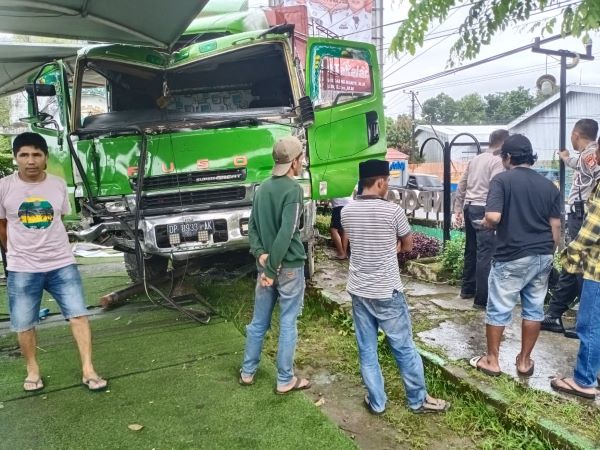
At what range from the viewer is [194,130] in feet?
14.4

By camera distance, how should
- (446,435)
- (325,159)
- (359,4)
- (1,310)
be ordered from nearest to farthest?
1. (446,435)
2. (325,159)
3. (1,310)
4. (359,4)

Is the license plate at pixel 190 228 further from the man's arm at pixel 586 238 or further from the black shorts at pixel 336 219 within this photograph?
the man's arm at pixel 586 238

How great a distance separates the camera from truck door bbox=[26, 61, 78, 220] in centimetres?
462

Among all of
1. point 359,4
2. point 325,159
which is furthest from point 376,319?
point 359,4

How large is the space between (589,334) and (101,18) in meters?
3.70

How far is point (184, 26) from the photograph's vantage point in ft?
12.3

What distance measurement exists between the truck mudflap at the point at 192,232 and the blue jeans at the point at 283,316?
127 centimetres

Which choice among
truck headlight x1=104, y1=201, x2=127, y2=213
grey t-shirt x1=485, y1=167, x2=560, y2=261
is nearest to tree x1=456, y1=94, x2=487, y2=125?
truck headlight x1=104, y1=201, x2=127, y2=213

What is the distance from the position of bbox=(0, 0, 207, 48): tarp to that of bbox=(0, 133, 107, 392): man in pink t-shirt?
844 millimetres

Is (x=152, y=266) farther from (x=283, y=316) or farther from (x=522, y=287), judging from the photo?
(x=522, y=287)

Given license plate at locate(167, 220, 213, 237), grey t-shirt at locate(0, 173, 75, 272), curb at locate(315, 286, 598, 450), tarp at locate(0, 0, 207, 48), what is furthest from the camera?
license plate at locate(167, 220, 213, 237)

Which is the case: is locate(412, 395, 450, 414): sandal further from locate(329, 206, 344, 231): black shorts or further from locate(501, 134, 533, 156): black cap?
locate(329, 206, 344, 231): black shorts

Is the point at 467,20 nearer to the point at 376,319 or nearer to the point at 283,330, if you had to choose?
the point at 376,319

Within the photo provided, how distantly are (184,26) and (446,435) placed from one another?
331 centimetres
